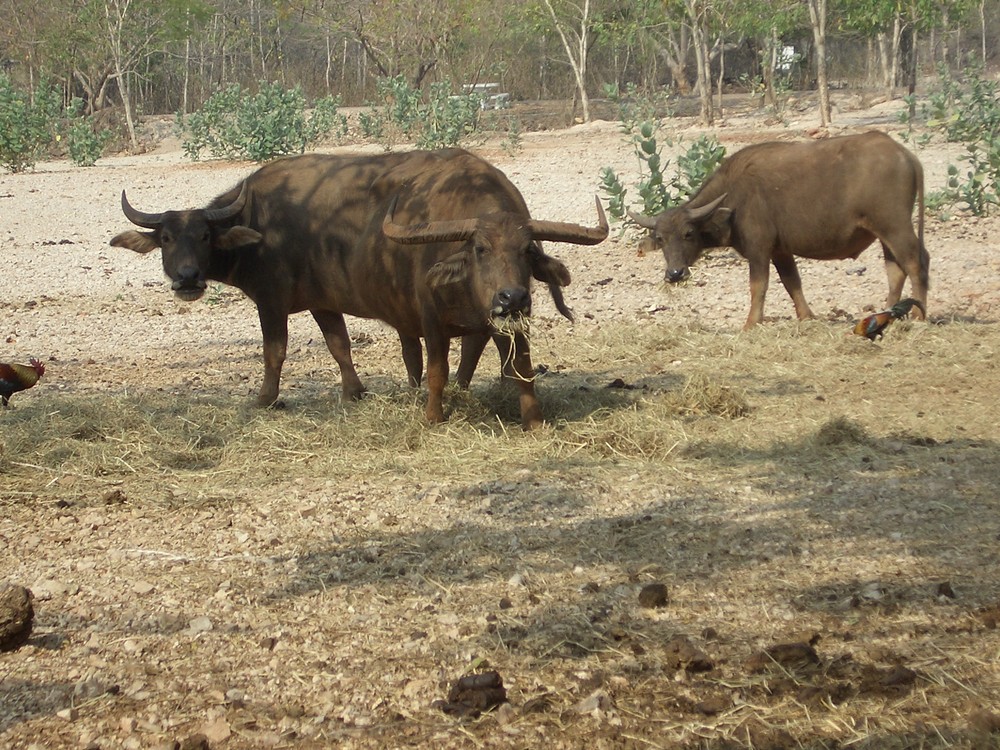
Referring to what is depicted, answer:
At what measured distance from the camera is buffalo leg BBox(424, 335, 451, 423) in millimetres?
7395

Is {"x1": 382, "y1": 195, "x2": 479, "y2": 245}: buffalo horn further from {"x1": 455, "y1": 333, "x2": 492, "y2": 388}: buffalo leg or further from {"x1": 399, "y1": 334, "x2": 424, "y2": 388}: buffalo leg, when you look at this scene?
{"x1": 399, "y1": 334, "x2": 424, "y2": 388}: buffalo leg

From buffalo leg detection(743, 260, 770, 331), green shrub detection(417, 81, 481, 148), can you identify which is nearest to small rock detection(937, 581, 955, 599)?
buffalo leg detection(743, 260, 770, 331)

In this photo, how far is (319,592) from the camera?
4.82 meters

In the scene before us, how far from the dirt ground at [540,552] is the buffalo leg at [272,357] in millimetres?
314

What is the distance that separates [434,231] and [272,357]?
2029 mm

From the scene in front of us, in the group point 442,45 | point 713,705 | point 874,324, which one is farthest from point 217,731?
point 442,45

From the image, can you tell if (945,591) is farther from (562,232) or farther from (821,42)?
(821,42)

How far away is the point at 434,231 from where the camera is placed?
276 inches

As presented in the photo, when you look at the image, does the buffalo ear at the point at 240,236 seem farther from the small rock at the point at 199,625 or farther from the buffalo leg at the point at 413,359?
the small rock at the point at 199,625

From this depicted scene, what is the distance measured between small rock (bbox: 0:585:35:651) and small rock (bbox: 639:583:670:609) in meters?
2.11

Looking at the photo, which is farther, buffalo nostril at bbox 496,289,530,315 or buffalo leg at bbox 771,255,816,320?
buffalo leg at bbox 771,255,816,320

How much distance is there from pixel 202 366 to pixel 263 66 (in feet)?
126

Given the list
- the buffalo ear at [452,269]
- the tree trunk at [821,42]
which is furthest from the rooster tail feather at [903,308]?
the tree trunk at [821,42]

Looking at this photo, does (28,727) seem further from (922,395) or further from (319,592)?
(922,395)
